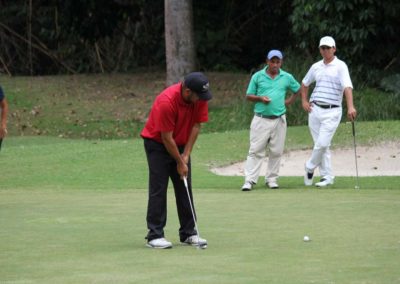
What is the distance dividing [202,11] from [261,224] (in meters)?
24.8

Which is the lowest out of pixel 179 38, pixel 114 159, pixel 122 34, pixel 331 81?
pixel 114 159

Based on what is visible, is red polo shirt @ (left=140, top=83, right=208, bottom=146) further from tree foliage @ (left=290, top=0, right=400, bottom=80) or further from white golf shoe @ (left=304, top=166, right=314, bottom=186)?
tree foliage @ (left=290, top=0, right=400, bottom=80)

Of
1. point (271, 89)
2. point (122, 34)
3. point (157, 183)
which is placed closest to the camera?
point (157, 183)

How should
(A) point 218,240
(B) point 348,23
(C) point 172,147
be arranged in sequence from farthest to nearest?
(B) point 348,23 → (A) point 218,240 → (C) point 172,147

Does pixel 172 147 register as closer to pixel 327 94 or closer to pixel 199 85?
pixel 199 85

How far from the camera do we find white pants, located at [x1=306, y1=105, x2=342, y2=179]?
16156 millimetres

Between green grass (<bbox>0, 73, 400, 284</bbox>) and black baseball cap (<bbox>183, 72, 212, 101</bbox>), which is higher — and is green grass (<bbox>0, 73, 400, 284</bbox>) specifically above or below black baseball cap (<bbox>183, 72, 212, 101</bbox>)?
below

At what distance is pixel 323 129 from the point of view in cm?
1619

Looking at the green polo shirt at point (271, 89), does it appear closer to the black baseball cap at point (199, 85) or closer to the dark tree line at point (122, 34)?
the black baseball cap at point (199, 85)

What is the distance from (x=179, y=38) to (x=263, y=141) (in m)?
13.0

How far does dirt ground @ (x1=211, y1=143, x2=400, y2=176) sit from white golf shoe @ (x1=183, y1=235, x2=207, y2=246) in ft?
28.8

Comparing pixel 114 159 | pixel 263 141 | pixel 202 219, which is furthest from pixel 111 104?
pixel 202 219

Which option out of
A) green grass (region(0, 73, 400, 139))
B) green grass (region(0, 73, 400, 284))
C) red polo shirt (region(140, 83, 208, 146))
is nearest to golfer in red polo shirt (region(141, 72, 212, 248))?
red polo shirt (region(140, 83, 208, 146))

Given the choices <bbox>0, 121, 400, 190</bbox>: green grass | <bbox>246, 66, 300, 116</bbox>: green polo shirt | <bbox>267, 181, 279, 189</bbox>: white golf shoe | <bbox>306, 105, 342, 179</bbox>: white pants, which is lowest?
<bbox>0, 121, 400, 190</bbox>: green grass
